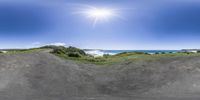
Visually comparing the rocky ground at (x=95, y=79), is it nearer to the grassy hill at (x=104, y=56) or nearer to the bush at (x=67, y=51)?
the grassy hill at (x=104, y=56)

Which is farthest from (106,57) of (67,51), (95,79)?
(95,79)

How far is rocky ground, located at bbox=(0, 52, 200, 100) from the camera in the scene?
30.6m

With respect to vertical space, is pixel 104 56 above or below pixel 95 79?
above

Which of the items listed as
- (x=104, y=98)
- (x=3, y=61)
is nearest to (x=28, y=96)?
(x=104, y=98)

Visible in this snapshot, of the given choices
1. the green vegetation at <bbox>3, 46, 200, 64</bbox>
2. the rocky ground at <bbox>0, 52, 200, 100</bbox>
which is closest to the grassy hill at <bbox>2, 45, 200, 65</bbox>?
the green vegetation at <bbox>3, 46, 200, 64</bbox>

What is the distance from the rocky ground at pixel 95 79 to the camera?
30562 mm

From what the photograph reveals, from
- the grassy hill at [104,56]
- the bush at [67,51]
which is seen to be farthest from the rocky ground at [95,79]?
the bush at [67,51]

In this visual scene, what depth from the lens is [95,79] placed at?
Answer: 117 ft

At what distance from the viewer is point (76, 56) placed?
4909cm

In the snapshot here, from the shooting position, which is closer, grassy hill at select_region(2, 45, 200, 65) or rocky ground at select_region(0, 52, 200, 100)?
rocky ground at select_region(0, 52, 200, 100)

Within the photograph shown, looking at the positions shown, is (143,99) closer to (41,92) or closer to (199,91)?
(199,91)

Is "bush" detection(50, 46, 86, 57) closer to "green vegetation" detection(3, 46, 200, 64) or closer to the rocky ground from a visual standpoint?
"green vegetation" detection(3, 46, 200, 64)

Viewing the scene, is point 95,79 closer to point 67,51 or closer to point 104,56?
point 104,56

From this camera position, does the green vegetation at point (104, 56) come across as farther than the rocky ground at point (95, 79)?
Yes
